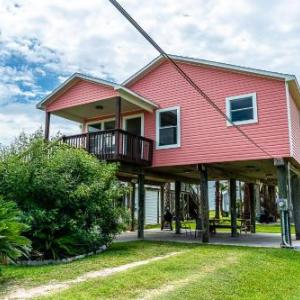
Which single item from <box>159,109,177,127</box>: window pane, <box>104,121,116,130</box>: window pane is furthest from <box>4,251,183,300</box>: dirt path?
<box>104,121,116,130</box>: window pane

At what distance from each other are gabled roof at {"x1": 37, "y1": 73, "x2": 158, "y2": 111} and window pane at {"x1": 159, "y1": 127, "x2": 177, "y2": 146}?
39.3 inches

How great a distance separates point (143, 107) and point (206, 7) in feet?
28.4

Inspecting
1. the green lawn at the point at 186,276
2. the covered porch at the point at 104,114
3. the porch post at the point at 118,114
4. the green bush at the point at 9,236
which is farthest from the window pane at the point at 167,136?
the green bush at the point at 9,236

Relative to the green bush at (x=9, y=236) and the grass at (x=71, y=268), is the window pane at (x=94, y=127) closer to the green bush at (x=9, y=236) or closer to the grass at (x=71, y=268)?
the grass at (x=71, y=268)

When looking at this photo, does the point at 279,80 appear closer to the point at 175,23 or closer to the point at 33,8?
the point at 175,23

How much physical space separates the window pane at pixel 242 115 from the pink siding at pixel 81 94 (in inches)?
158

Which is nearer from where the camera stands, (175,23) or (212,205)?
(175,23)

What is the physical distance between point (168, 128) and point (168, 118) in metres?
0.40

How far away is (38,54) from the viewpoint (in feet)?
34.6

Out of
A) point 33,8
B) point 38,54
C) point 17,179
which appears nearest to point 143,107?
point 38,54

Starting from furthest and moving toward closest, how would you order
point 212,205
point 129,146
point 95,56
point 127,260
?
point 212,205 → point 129,146 → point 127,260 → point 95,56

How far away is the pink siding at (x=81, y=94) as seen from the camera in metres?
13.4

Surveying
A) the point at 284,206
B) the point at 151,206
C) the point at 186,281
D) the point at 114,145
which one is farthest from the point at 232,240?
the point at 151,206

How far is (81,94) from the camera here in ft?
46.2
